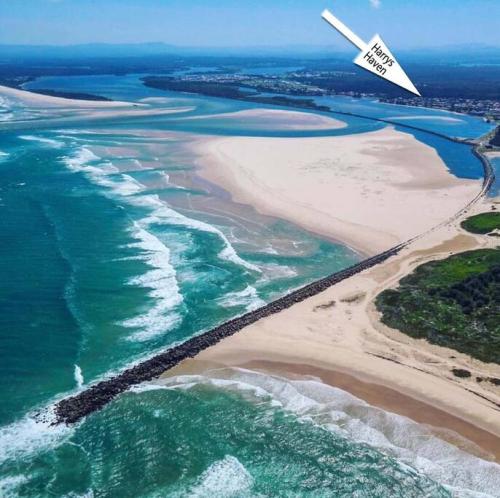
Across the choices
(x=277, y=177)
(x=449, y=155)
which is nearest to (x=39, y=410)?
(x=277, y=177)

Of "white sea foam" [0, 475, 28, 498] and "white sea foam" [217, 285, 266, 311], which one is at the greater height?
"white sea foam" [217, 285, 266, 311]

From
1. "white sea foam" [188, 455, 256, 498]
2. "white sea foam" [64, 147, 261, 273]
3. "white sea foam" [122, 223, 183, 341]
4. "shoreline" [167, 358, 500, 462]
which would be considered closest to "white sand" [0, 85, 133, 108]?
"white sea foam" [64, 147, 261, 273]

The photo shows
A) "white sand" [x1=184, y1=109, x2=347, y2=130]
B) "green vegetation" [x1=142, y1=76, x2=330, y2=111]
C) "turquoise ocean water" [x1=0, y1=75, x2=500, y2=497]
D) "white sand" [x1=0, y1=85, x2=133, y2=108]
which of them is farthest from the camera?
"green vegetation" [x1=142, y1=76, x2=330, y2=111]

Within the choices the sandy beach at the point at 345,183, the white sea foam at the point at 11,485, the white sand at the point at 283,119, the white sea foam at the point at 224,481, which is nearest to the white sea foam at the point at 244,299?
the sandy beach at the point at 345,183

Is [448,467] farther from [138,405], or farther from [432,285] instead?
[432,285]

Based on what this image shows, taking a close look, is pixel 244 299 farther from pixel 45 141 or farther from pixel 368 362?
pixel 45 141

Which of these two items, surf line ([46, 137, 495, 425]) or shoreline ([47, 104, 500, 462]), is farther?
shoreline ([47, 104, 500, 462])

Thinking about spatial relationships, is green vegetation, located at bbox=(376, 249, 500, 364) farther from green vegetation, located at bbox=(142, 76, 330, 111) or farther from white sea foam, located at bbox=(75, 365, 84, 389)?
green vegetation, located at bbox=(142, 76, 330, 111)
